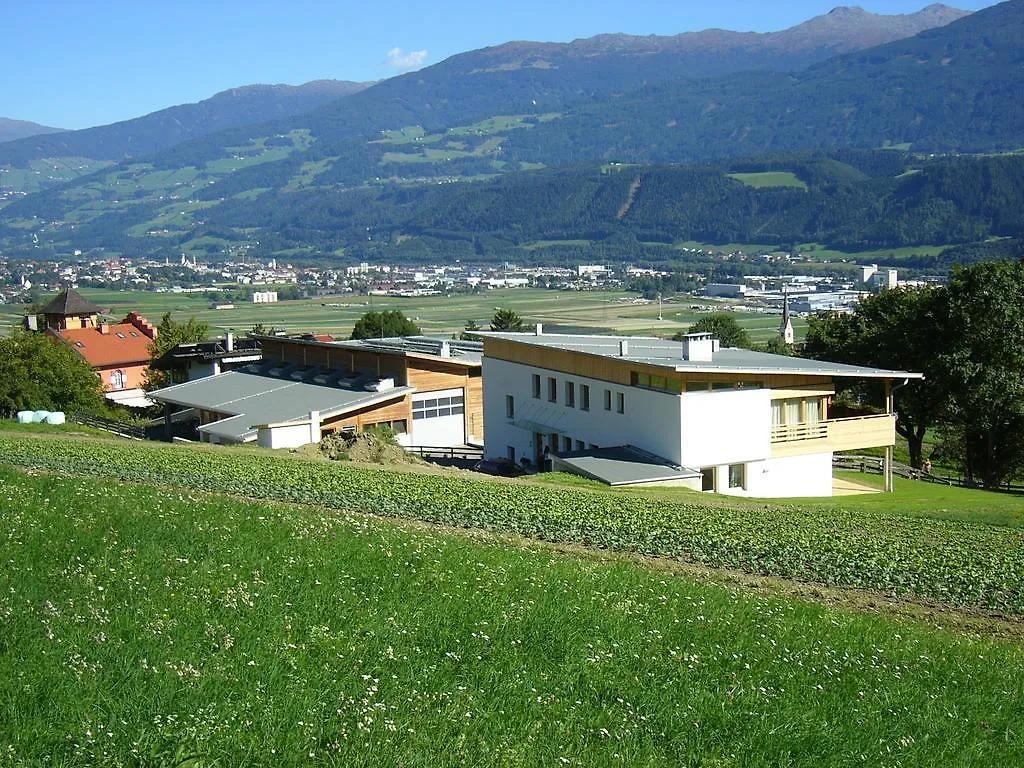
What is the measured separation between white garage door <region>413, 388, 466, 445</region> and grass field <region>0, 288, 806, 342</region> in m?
69.5

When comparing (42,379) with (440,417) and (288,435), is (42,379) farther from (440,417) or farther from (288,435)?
(288,435)

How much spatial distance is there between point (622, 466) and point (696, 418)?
2.45 metres

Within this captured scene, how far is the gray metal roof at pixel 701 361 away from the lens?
1265 inches

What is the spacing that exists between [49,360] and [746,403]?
3318 centimetres

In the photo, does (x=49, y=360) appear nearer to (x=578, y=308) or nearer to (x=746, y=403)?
(x=746, y=403)

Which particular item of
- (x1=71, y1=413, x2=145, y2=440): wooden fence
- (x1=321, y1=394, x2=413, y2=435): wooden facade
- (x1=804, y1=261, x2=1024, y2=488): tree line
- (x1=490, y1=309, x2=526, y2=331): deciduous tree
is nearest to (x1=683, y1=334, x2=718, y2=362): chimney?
(x1=804, y1=261, x2=1024, y2=488): tree line

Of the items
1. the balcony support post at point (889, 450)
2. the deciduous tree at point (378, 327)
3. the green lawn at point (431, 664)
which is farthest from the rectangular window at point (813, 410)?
the deciduous tree at point (378, 327)

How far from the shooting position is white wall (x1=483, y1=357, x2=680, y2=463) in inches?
1266

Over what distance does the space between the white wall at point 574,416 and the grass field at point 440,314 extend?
73.3 meters

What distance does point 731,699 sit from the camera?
1055 cm

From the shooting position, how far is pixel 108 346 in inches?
3206

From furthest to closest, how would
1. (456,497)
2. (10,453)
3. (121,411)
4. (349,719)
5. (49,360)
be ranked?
(121,411)
(49,360)
(10,453)
(456,497)
(349,719)

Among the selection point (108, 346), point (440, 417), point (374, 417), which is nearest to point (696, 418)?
point (374, 417)

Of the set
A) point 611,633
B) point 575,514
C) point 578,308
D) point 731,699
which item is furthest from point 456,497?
point 578,308
